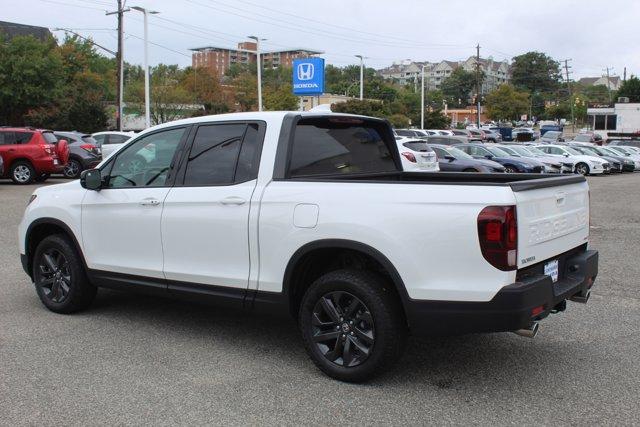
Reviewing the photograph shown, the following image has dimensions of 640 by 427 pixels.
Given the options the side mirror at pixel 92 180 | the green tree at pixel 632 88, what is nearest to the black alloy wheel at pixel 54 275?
the side mirror at pixel 92 180

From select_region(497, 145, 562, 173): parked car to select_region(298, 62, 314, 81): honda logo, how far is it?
1347 centimetres

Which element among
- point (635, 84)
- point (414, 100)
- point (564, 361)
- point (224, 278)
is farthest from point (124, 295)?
point (414, 100)

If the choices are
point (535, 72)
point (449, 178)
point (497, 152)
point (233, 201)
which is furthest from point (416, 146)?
point (535, 72)

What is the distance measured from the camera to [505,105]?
348 feet

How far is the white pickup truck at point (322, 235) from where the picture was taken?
385cm

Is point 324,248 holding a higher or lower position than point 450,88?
lower

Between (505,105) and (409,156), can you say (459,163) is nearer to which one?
(409,156)

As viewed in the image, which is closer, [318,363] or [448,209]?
[448,209]

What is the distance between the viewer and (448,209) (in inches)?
152

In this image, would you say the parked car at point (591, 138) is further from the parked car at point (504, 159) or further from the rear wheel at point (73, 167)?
the rear wheel at point (73, 167)

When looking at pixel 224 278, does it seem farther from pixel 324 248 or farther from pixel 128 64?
pixel 128 64

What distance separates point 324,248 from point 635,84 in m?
86.4

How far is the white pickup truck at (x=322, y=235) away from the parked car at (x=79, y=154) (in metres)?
16.8

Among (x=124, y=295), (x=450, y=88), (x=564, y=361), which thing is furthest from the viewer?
(x=450, y=88)
